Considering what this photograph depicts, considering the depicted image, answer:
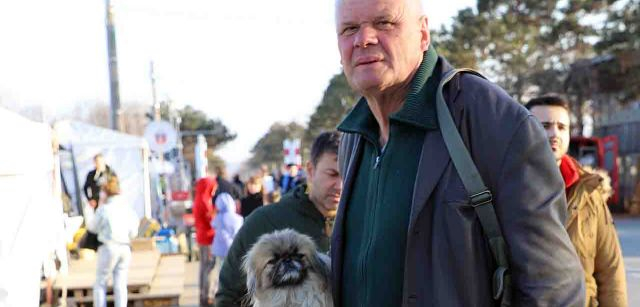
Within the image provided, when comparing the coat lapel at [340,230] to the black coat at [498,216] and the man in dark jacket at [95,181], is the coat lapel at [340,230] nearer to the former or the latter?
the black coat at [498,216]

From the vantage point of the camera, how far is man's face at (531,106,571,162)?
3986mm

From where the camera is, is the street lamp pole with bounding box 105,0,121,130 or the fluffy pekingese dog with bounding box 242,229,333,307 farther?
the street lamp pole with bounding box 105,0,121,130

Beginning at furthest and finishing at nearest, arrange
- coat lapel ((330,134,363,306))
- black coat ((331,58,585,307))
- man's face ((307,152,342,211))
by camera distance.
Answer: man's face ((307,152,342,211))
coat lapel ((330,134,363,306))
black coat ((331,58,585,307))

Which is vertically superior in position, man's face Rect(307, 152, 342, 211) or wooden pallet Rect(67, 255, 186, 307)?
man's face Rect(307, 152, 342, 211)

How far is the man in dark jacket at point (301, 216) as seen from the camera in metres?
3.36

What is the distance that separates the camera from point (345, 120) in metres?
2.49

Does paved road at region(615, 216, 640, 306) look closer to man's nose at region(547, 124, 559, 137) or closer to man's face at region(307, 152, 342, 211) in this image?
man's nose at region(547, 124, 559, 137)

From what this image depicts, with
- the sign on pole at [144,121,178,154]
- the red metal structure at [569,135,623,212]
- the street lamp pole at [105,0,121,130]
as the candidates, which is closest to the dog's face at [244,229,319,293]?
the sign on pole at [144,121,178,154]

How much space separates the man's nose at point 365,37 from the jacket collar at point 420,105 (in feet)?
0.52

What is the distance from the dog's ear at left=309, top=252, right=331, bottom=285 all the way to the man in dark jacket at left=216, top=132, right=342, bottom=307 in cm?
73

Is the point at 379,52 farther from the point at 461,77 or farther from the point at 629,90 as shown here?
the point at 629,90

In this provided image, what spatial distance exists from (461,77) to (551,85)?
1396 inches

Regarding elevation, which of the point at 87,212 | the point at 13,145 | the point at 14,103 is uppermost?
the point at 14,103

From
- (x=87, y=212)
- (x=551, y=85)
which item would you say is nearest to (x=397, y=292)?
(x=87, y=212)
